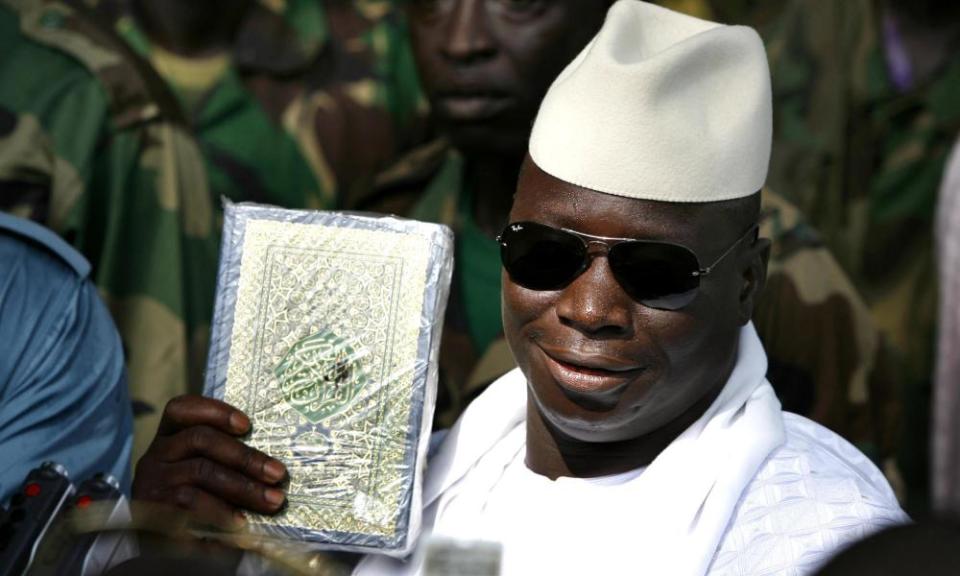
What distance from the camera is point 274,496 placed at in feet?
9.09

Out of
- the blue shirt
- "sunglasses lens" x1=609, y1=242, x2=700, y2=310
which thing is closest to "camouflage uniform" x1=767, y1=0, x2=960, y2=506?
the blue shirt

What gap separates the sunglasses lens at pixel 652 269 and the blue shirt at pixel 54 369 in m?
1.23

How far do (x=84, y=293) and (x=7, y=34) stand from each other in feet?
4.93

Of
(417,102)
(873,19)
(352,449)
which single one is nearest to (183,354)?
(417,102)

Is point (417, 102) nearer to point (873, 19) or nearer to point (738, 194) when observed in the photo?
point (873, 19)

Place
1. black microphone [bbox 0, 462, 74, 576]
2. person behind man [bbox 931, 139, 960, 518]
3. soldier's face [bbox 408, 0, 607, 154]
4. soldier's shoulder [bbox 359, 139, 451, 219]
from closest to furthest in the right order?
1. black microphone [bbox 0, 462, 74, 576]
2. person behind man [bbox 931, 139, 960, 518]
3. soldier's face [bbox 408, 0, 607, 154]
4. soldier's shoulder [bbox 359, 139, 451, 219]

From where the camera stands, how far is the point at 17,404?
10.5 feet

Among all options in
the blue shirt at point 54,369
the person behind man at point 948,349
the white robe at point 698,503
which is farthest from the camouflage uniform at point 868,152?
the blue shirt at point 54,369

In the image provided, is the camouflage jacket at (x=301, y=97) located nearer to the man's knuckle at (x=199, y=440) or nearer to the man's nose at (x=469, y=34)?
the man's nose at (x=469, y=34)

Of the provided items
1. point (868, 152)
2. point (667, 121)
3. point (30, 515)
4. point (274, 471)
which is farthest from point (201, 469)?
point (868, 152)

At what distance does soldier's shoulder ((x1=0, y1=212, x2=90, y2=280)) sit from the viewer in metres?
3.35

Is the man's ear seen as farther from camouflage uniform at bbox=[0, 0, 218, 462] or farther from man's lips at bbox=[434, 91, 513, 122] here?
camouflage uniform at bbox=[0, 0, 218, 462]

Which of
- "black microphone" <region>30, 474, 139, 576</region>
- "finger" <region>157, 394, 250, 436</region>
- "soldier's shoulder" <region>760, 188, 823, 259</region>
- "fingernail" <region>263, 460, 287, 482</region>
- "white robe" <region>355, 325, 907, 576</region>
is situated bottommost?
"soldier's shoulder" <region>760, 188, 823, 259</region>

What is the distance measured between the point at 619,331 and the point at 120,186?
2.13 meters
